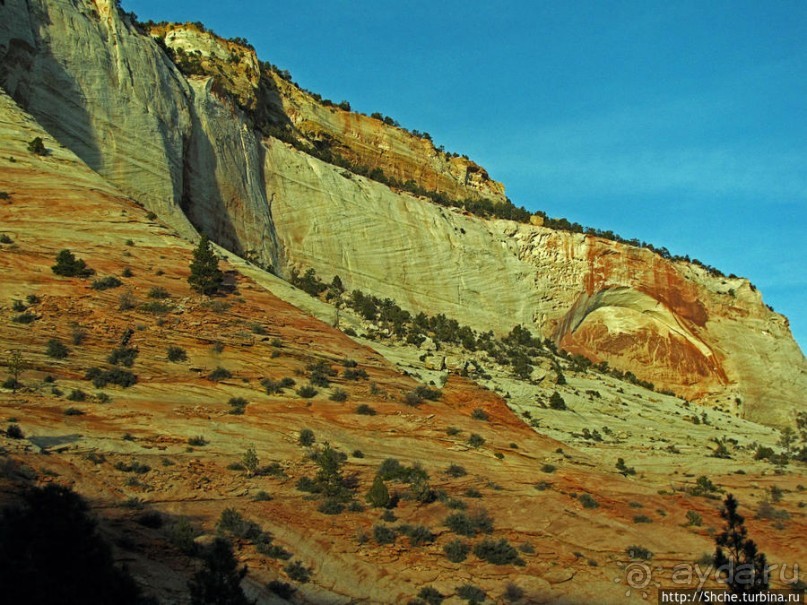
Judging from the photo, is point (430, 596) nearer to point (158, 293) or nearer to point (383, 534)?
point (383, 534)

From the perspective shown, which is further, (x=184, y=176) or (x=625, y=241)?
(x=625, y=241)

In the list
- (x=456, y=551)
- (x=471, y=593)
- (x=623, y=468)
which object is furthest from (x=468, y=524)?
(x=623, y=468)

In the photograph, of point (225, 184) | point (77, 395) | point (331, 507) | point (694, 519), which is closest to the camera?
point (331, 507)

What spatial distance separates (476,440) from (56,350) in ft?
46.5

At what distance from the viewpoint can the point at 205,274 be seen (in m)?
34.7

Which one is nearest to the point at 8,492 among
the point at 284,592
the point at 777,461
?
the point at 284,592

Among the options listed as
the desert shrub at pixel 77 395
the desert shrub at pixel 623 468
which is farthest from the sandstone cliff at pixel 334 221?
the desert shrub at pixel 623 468

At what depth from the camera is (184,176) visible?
2088 inches

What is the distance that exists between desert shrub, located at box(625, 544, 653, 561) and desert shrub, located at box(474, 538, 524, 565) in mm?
3442

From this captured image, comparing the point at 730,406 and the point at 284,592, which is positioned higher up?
the point at 730,406

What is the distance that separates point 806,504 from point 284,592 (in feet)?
72.2

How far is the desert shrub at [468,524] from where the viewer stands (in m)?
22.8

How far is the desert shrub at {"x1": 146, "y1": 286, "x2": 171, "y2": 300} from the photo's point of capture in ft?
108

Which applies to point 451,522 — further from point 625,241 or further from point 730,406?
point 625,241
